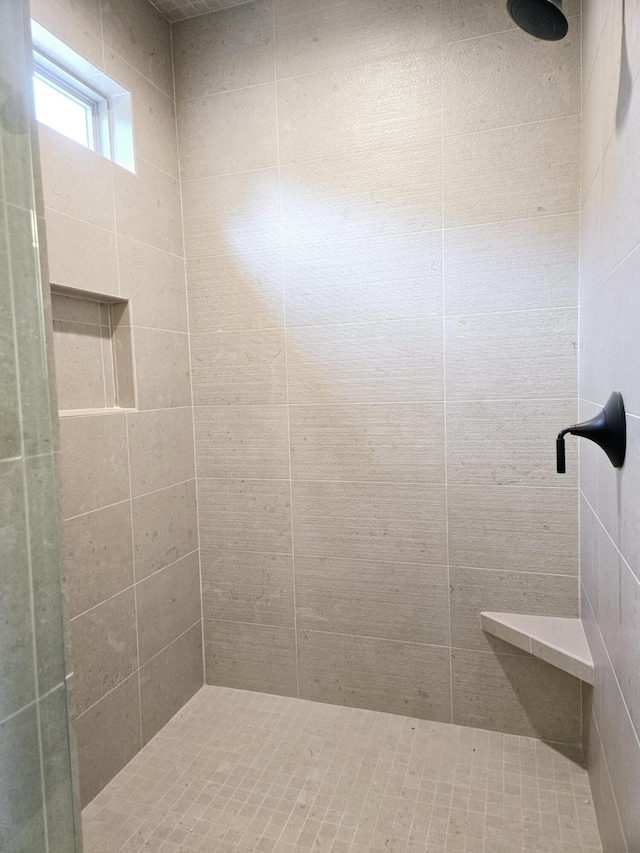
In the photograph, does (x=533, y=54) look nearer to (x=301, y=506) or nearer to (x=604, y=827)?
(x=301, y=506)

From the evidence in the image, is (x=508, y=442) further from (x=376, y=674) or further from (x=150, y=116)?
(x=150, y=116)

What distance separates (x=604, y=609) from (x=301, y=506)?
1111 mm

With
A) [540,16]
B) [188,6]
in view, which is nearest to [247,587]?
[540,16]

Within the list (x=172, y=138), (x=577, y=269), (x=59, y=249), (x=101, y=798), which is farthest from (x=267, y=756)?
(x=172, y=138)

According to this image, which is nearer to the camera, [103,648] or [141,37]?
[103,648]

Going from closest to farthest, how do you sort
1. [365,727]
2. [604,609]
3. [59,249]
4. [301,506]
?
[604,609] < [59,249] < [365,727] < [301,506]

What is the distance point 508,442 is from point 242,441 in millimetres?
995

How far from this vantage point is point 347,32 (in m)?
1.96

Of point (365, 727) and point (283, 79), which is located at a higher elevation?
point (283, 79)

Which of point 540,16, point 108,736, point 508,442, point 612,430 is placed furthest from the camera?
point 508,442

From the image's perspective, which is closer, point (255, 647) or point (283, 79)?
point (283, 79)

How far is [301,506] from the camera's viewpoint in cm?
216

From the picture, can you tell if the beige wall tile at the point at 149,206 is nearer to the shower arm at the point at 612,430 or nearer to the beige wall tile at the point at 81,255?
the beige wall tile at the point at 81,255

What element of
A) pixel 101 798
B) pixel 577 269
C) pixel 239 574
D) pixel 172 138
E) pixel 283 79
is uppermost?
pixel 283 79
